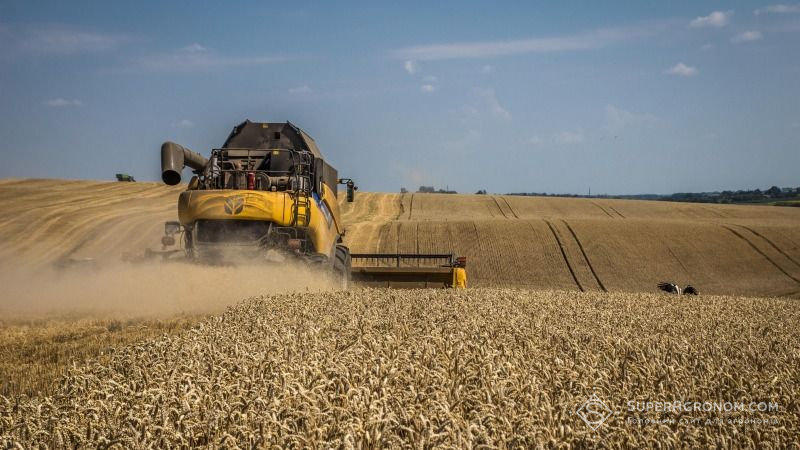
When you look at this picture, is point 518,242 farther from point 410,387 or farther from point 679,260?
point 410,387

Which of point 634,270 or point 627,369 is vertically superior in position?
point 627,369

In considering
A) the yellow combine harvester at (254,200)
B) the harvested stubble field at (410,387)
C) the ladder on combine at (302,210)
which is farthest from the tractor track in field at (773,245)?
the harvested stubble field at (410,387)

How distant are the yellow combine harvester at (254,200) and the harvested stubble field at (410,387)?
5569mm

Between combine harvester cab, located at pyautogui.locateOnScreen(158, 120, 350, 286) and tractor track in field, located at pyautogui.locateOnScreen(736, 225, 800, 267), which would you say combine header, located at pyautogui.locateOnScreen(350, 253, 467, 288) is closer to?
combine harvester cab, located at pyautogui.locateOnScreen(158, 120, 350, 286)

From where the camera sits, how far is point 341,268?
16062 mm

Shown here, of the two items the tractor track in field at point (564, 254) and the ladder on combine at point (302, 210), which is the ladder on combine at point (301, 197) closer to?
the ladder on combine at point (302, 210)

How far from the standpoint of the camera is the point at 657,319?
959cm

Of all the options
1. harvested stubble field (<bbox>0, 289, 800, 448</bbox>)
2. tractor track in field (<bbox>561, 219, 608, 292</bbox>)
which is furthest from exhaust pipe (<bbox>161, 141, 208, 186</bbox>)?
tractor track in field (<bbox>561, 219, 608, 292</bbox>)

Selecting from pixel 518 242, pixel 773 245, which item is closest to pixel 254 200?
pixel 518 242

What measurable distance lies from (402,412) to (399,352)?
170 centimetres

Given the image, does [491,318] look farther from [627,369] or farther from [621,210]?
[621,210]

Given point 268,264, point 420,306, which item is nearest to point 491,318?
point 420,306

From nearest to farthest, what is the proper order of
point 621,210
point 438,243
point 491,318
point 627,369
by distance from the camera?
point 627,369
point 491,318
point 438,243
point 621,210

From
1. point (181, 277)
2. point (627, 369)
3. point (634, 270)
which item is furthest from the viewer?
point (634, 270)
